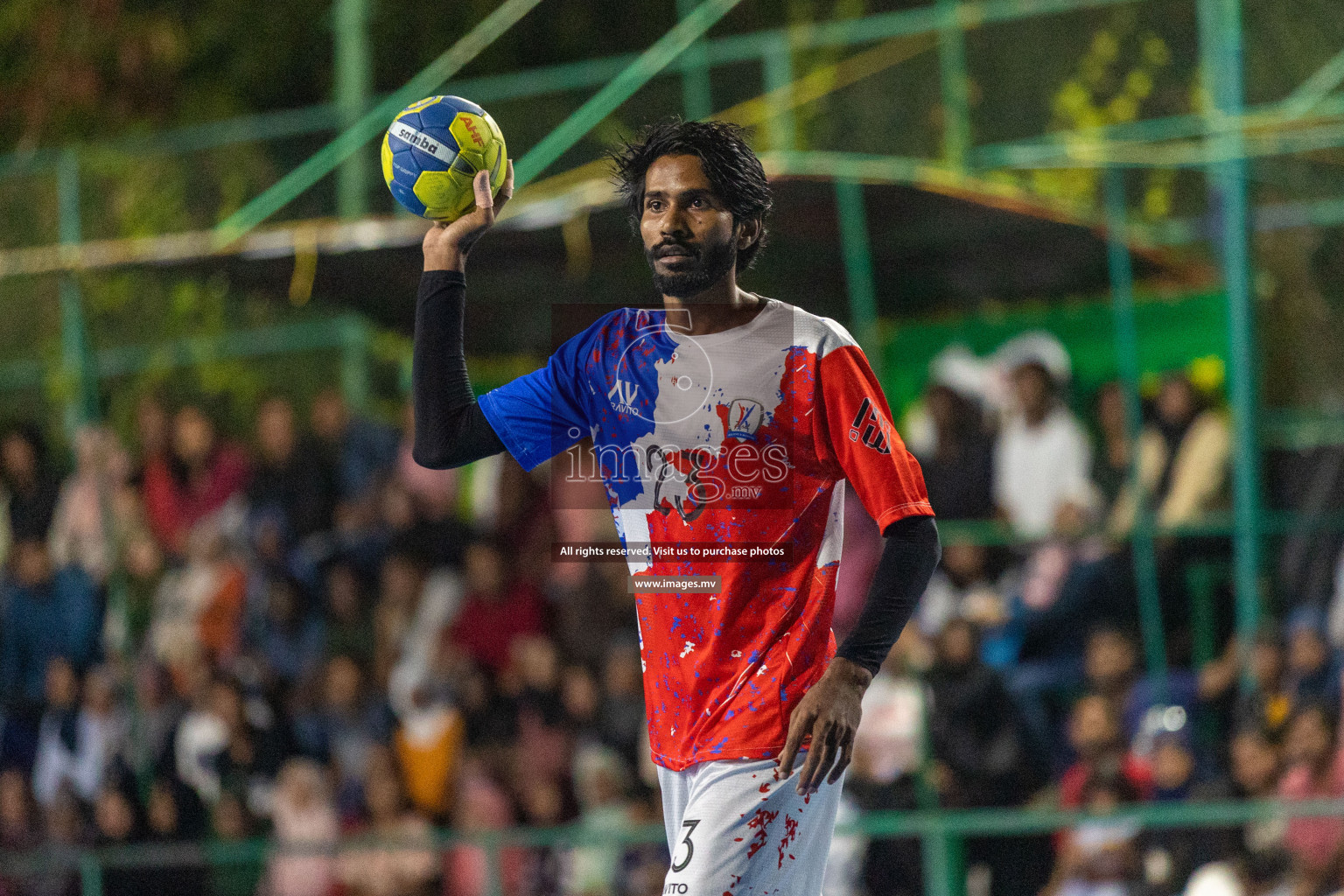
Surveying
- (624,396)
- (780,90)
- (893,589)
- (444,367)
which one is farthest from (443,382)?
(780,90)

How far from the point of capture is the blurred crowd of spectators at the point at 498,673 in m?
7.54

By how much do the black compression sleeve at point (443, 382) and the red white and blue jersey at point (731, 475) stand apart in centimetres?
6

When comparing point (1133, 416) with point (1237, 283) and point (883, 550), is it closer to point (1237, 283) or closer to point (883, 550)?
point (1237, 283)

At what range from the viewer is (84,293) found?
11.9 metres

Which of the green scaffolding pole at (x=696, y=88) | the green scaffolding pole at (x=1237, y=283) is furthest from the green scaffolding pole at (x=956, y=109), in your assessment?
the green scaffolding pole at (x=696, y=88)

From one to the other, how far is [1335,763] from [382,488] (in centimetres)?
562

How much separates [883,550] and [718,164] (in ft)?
3.04

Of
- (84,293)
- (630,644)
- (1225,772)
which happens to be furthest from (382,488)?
(1225,772)

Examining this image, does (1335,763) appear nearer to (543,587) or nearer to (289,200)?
(543,587)

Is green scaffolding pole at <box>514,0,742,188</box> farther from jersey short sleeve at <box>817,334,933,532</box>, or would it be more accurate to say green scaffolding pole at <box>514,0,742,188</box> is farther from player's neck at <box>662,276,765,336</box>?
jersey short sleeve at <box>817,334,933,532</box>

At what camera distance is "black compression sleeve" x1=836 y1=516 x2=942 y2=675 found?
357 centimetres

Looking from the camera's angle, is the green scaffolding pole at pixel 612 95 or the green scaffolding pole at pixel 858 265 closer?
the green scaffolding pole at pixel 612 95

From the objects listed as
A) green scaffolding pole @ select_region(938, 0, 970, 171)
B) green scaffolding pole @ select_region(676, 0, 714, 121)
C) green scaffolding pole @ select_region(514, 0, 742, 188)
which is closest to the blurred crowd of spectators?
green scaffolding pole @ select_region(938, 0, 970, 171)

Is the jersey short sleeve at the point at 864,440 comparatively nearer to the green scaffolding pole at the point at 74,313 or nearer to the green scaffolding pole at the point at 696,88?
the green scaffolding pole at the point at 696,88
